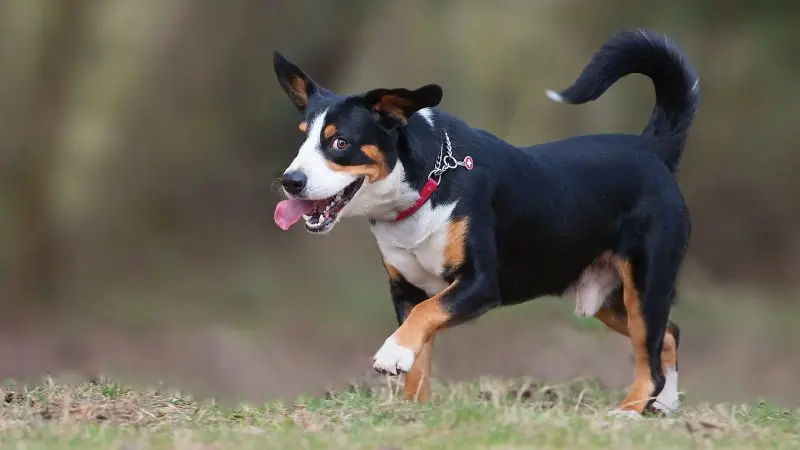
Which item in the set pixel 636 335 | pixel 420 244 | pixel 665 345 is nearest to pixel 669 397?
pixel 665 345

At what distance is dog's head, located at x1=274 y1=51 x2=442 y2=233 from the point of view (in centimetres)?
551

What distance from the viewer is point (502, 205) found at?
6.05 metres

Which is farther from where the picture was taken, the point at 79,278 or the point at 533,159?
the point at 79,278

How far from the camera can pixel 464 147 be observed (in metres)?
5.95

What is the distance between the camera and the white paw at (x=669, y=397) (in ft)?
21.7

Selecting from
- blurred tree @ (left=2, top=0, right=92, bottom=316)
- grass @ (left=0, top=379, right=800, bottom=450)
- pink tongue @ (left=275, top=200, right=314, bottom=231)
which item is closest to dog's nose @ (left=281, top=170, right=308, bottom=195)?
pink tongue @ (left=275, top=200, right=314, bottom=231)

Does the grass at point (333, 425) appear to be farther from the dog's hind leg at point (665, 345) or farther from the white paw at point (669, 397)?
the dog's hind leg at point (665, 345)

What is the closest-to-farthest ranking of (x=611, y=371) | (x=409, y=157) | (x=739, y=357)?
1. (x=409, y=157)
2. (x=611, y=371)
3. (x=739, y=357)

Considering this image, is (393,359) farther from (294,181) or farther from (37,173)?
(37,173)

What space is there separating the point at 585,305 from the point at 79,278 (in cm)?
911

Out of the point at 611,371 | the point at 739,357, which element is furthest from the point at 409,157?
the point at 739,357

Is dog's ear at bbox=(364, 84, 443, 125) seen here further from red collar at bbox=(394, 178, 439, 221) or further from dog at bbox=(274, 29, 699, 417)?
red collar at bbox=(394, 178, 439, 221)

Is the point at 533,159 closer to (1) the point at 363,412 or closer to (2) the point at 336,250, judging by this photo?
(1) the point at 363,412

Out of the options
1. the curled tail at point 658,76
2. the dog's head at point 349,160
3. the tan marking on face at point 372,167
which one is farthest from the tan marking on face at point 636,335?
the tan marking on face at point 372,167
